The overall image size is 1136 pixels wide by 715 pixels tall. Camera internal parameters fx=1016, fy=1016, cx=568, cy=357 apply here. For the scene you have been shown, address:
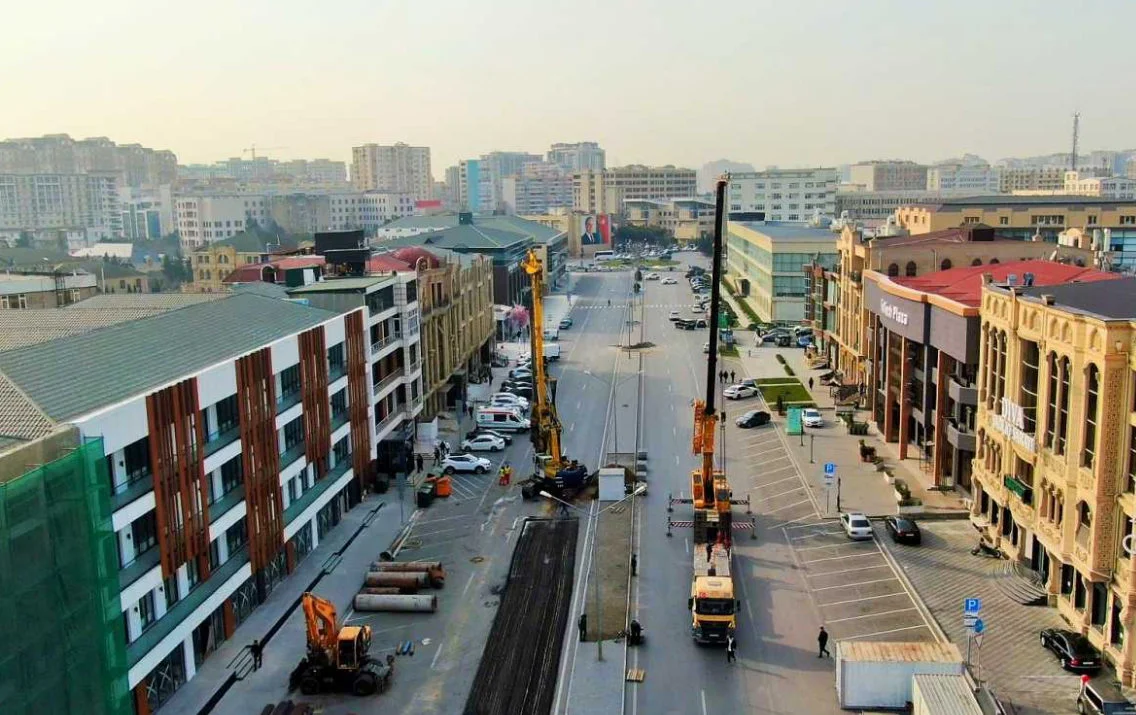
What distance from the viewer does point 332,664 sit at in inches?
1271

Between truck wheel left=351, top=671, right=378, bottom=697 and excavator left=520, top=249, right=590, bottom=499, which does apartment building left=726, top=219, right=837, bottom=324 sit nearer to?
excavator left=520, top=249, right=590, bottom=499

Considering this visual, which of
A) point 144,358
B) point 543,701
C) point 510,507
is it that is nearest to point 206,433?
point 144,358

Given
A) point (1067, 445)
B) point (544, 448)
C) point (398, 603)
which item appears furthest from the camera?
point (544, 448)

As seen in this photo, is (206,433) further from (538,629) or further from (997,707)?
(997,707)

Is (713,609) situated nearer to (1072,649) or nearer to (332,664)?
(1072,649)

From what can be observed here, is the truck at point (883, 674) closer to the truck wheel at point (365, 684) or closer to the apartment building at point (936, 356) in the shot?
the truck wheel at point (365, 684)

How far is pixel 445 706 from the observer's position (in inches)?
1233

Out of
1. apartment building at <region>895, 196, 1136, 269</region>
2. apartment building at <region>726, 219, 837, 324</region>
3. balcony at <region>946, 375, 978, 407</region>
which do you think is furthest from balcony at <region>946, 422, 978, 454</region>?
apartment building at <region>895, 196, 1136, 269</region>

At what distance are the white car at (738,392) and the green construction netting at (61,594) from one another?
180 ft

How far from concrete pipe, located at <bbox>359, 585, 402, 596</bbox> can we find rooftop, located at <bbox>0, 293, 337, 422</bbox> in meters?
10.5

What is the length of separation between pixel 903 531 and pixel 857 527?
6.44 feet

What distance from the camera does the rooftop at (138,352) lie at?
29.5 metres

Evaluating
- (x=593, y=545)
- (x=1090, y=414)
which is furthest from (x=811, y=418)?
(x=1090, y=414)

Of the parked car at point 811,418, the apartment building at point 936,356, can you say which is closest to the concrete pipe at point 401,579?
the apartment building at point 936,356
